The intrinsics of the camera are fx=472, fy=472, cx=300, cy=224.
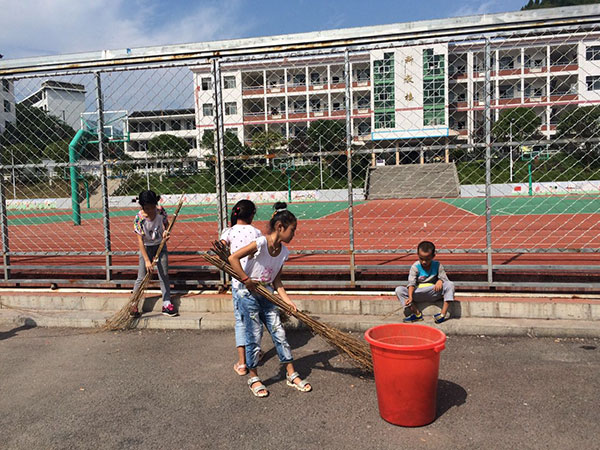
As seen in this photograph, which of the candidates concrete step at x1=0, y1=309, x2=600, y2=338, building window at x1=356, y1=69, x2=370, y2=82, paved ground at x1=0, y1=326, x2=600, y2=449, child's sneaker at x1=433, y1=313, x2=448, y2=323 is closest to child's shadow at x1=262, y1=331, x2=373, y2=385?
paved ground at x1=0, y1=326, x2=600, y2=449

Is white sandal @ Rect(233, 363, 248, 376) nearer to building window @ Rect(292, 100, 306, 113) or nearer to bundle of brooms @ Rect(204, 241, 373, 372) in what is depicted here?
bundle of brooms @ Rect(204, 241, 373, 372)

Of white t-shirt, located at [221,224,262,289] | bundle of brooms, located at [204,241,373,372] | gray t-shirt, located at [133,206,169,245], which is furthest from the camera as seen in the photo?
gray t-shirt, located at [133,206,169,245]

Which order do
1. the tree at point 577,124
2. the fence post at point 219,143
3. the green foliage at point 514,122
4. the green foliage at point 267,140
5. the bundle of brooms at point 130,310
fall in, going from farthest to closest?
the green foliage at point 514,122, the green foliage at point 267,140, the tree at point 577,124, the fence post at point 219,143, the bundle of brooms at point 130,310

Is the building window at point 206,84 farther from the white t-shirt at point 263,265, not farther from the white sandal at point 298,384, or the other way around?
the white sandal at point 298,384

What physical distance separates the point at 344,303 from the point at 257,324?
1.72 metres

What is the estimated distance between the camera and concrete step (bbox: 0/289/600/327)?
5078 millimetres

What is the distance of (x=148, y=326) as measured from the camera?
554 cm

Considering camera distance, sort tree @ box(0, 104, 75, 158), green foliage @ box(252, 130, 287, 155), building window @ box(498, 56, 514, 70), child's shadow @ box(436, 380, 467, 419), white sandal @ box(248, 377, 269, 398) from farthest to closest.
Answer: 1. green foliage @ box(252, 130, 287, 155)
2. tree @ box(0, 104, 75, 158)
3. building window @ box(498, 56, 514, 70)
4. white sandal @ box(248, 377, 269, 398)
5. child's shadow @ box(436, 380, 467, 419)

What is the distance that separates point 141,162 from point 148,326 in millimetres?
2092

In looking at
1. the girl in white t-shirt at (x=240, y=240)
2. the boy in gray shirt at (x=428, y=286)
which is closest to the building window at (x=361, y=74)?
the boy in gray shirt at (x=428, y=286)

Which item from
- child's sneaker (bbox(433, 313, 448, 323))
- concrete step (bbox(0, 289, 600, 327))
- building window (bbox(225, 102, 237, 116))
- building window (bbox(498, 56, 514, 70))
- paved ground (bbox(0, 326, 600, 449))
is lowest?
paved ground (bbox(0, 326, 600, 449))

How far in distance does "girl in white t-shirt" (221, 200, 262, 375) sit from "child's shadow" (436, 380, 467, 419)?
165 centimetres

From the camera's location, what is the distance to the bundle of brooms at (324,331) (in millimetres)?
3895

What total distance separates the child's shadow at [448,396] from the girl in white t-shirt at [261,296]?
3.33 feet
